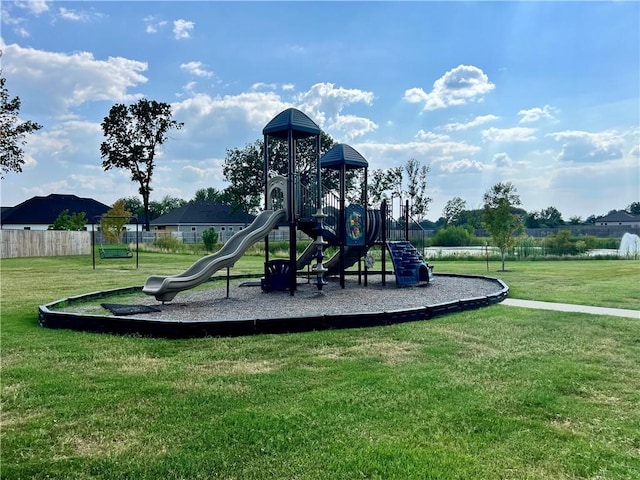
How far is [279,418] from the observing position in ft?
11.5

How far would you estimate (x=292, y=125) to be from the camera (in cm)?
1104

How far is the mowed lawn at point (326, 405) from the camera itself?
9.34 feet

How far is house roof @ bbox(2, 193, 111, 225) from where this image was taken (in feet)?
177

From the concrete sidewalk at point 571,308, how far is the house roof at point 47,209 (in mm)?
53255

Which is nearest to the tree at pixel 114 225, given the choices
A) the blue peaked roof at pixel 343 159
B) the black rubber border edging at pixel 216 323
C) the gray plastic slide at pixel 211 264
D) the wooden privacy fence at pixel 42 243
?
the wooden privacy fence at pixel 42 243

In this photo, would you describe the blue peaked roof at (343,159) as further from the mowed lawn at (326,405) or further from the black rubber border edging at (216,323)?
the mowed lawn at (326,405)

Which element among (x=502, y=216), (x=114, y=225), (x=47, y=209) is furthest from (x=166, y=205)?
(x=502, y=216)

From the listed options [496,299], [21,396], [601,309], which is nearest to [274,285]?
[496,299]

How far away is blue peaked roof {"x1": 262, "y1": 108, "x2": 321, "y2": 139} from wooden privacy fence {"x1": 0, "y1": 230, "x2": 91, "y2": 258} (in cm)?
2377

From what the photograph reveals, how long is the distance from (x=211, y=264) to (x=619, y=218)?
293 feet

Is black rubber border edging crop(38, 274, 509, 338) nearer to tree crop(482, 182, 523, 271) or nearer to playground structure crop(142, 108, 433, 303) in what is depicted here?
playground structure crop(142, 108, 433, 303)

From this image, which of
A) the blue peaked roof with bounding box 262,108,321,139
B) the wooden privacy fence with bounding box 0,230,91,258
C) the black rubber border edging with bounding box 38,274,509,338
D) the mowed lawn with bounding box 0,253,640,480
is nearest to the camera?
the mowed lawn with bounding box 0,253,640,480

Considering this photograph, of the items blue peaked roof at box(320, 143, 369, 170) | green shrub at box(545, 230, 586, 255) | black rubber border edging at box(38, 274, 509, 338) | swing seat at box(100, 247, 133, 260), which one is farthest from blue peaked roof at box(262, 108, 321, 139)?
green shrub at box(545, 230, 586, 255)

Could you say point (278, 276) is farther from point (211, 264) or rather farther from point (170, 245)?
point (170, 245)
